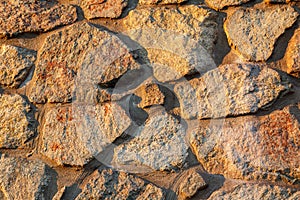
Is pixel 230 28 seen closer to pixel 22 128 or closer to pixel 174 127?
pixel 174 127

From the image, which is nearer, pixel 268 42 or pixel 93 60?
pixel 268 42

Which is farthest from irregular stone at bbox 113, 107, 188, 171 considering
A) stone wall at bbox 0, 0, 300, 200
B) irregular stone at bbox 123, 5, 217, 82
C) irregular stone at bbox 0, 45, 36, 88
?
irregular stone at bbox 0, 45, 36, 88

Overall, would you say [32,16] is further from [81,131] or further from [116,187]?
[116,187]

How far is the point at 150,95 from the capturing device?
1548 mm

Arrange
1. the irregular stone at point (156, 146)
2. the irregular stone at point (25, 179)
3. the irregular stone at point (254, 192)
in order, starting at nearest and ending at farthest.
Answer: the irregular stone at point (254, 192), the irregular stone at point (156, 146), the irregular stone at point (25, 179)

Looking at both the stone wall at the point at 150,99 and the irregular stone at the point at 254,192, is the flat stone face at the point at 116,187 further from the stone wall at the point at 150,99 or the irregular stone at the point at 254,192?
the irregular stone at the point at 254,192

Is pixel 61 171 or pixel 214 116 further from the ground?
pixel 214 116

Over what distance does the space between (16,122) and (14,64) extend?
0.73 ft

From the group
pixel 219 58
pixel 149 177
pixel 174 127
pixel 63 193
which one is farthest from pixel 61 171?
pixel 219 58

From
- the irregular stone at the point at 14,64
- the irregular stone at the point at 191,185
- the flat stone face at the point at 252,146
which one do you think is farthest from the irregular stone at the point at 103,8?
the irregular stone at the point at 191,185

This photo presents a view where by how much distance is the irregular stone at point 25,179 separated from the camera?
5.32 feet

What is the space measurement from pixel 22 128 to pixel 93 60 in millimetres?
368

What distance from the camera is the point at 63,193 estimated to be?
159 cm

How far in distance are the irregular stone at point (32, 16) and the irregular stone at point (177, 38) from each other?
303 millimetres
